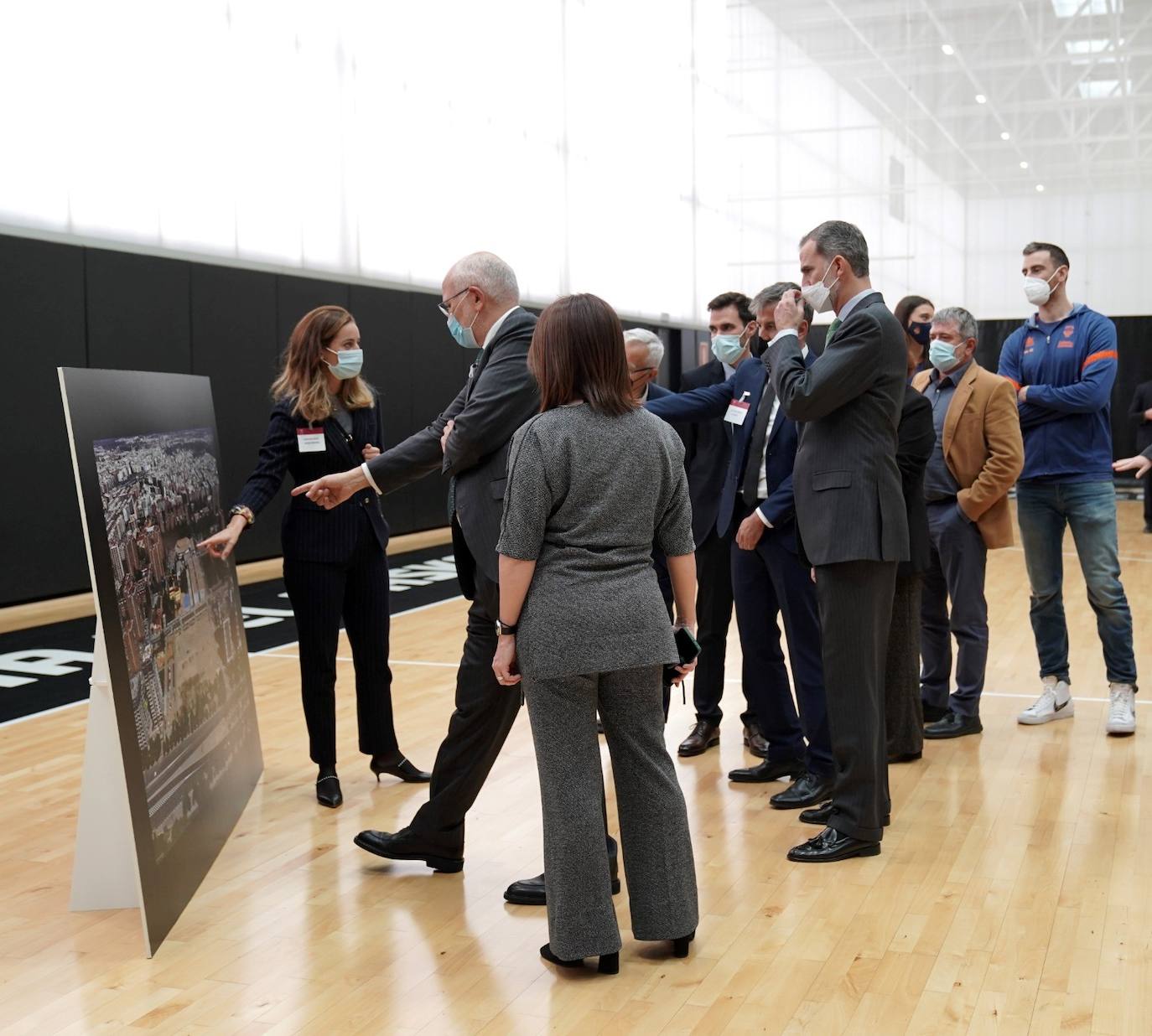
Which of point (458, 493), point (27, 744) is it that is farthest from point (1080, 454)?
point (27, 744)

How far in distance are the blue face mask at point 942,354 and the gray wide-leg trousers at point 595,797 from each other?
2706 mm

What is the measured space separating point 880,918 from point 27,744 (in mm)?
3472

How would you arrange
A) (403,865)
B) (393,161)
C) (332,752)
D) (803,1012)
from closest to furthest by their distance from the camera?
(803,1012) → (403,865) → (332,752) → (393,161)

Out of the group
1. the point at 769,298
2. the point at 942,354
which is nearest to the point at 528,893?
the point at 769,298

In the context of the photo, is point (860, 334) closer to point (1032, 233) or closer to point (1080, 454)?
point (1080, 454)

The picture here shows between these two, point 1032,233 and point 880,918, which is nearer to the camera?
point 880,918

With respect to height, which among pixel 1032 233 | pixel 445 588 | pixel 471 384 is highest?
pixel 1032 233

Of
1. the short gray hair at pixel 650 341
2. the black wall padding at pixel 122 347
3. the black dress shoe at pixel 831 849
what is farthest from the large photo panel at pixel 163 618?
the black wall padding at pixel 122 347

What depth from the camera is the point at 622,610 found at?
2822 millimetres

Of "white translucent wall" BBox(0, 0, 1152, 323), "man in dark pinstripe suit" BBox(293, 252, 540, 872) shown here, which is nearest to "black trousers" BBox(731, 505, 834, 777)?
"man in dark pinstripe suit" BBox(293, 252, 540, 872)

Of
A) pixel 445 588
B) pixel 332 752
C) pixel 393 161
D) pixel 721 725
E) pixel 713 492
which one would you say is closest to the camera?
pixel 332 752

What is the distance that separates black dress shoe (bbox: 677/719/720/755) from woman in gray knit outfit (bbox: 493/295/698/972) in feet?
6.32

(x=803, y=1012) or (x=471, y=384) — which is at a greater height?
(x=471, y=384)

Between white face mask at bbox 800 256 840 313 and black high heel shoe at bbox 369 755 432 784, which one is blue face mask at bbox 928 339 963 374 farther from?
black high heel shoe at bbox 369 755 432 784
